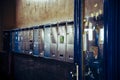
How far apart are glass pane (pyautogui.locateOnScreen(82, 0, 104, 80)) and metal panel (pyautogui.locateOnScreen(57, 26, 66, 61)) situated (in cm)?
137

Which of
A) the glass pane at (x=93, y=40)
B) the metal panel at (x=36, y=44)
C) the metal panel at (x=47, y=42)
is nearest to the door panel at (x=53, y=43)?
the metal panel at (x=47, y=42)

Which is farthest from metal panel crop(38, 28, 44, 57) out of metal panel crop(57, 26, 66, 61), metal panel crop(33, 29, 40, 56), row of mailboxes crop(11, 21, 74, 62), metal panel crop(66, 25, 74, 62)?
metal panel crop(66, 25, 74, 62)

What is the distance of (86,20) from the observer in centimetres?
267

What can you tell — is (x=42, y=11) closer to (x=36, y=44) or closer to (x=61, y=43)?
(x=36, y=44)

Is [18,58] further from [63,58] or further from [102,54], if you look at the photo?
[102,54]

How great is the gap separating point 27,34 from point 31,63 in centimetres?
78

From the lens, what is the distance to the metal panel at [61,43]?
159 inches

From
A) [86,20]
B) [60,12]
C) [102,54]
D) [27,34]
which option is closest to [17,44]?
[27,34]

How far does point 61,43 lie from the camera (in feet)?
13.6

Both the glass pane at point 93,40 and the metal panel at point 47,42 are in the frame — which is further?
the metal panel at point 47,42

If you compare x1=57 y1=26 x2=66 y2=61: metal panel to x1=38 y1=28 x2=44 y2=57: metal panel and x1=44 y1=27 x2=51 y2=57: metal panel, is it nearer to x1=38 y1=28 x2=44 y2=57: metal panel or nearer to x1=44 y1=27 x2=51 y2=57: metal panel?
x1=44 y1=27 x2=51 y2=57: metal panel

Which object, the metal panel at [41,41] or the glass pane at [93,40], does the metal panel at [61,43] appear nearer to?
the metal panel at [41,41]

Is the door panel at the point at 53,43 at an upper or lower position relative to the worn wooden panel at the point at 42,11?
lower

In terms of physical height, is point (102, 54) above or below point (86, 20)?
below
